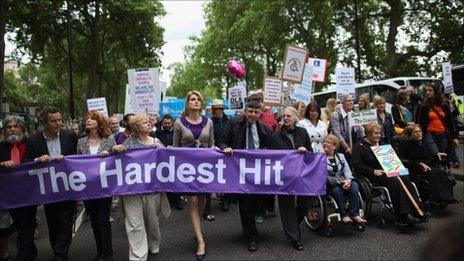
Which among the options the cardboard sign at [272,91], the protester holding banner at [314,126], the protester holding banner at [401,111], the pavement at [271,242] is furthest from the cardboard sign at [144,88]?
the protester holding banner at [401,111]

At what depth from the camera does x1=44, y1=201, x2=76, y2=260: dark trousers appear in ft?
17.2

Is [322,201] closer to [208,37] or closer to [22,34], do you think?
[22,34]

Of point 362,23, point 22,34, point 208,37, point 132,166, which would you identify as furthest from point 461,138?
point 208,37

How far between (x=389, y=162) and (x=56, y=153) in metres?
4.41

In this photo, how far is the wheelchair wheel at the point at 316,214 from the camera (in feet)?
20.3

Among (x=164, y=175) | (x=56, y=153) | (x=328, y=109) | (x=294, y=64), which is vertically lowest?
(x=164, y=175)

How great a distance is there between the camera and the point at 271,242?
6.00 metres

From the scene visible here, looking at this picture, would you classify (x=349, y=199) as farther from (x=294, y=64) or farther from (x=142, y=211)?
(x=294, y=64)

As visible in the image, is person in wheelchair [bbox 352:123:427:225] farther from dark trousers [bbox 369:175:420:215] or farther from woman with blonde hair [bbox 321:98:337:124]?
woman with blonde hair [bbox 321:98:337:124]

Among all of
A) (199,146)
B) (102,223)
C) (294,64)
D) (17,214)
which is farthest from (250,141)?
(294,64)

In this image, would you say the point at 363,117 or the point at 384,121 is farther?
the point at 384,121

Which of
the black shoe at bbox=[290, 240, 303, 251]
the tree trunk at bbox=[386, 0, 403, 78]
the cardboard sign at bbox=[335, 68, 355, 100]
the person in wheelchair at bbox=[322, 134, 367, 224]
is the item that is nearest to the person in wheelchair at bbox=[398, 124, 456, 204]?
the person in wheelchair at bbox=[322, 134, 367, 224]

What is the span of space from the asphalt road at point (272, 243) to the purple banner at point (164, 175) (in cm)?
69

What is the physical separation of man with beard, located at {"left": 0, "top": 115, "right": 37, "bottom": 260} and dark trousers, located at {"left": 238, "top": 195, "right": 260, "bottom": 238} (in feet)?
7.98
